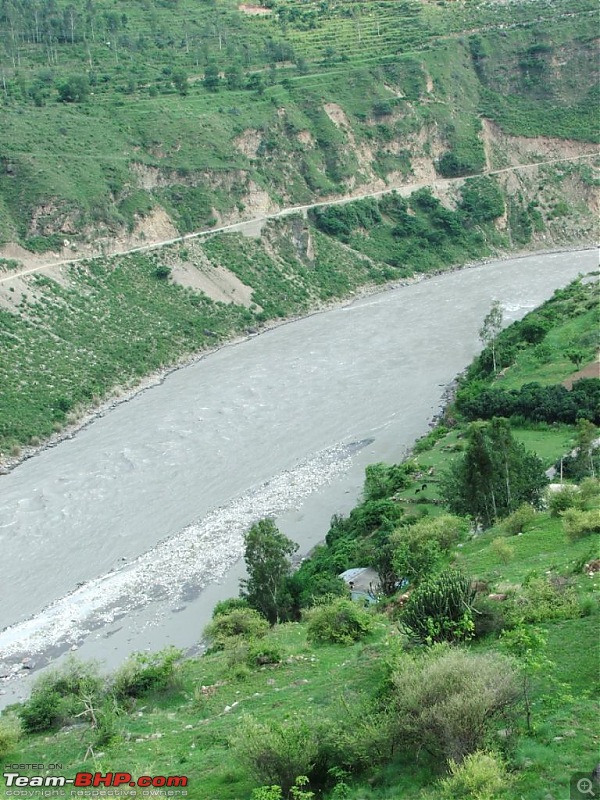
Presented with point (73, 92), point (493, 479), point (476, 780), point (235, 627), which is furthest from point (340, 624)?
point (73, 92)

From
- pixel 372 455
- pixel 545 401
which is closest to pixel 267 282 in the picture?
pixel 372 455

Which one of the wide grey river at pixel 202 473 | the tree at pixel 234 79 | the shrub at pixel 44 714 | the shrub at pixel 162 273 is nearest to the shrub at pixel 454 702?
the shrub at pixel 44 714

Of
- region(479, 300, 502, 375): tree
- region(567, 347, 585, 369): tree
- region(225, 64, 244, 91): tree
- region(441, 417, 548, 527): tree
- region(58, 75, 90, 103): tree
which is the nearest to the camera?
region(441, 417, 548, 527): tree

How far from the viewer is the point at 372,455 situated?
46.6 m

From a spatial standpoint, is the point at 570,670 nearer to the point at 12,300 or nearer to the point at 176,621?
the point at 176,621

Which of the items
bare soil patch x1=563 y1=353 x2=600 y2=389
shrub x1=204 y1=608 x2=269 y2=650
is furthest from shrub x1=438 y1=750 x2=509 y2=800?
bare soil patch x1=563 y1=353 x2=600 y2=389

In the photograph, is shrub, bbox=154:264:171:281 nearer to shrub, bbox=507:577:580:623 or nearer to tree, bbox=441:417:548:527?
tree, bbox=441:417:548:527

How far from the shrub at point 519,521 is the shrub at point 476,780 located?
46.5ft

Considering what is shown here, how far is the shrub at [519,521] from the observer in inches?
1092

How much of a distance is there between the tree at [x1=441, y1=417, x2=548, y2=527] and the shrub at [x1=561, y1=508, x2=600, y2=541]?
5.95m

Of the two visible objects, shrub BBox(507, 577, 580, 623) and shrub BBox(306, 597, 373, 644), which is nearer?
shrub BBox(507, 577, 580, 623)

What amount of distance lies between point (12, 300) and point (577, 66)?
7028 centimetres

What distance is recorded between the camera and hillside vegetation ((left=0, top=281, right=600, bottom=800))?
15.0 meters

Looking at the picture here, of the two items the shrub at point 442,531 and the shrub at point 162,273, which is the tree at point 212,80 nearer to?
the shrub at point 162,273
